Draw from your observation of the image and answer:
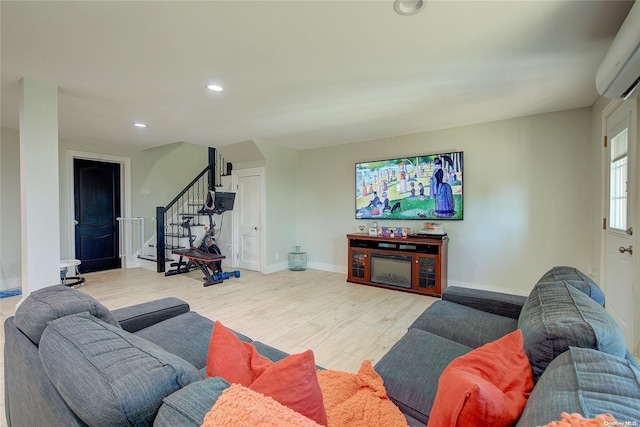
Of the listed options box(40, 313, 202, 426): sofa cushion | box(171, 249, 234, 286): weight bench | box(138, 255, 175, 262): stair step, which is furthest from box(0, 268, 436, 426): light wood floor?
box(40, 313, 202, 426): sofa cushion

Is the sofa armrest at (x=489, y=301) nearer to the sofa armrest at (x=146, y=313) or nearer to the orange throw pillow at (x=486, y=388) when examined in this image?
the orange throw pillow at (x=486, y=388)

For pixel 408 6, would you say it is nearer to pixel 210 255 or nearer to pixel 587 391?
pixel 587 391

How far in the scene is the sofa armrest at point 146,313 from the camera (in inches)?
70.3

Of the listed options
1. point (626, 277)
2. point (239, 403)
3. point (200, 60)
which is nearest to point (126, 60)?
point (200, 60)

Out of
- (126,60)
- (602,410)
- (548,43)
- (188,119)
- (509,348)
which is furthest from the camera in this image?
(188,119)

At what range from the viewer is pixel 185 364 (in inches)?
32.4

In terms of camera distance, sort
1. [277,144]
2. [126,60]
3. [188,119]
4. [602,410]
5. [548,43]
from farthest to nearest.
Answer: [277,144] → [188,119] → [126,60] → [548,43] → [602,410]

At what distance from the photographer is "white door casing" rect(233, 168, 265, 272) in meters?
5.48

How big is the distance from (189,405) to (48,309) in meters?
0.91

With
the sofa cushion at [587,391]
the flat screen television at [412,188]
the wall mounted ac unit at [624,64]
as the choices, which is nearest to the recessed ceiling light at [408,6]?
the wall mounted ac unit at [624,64]

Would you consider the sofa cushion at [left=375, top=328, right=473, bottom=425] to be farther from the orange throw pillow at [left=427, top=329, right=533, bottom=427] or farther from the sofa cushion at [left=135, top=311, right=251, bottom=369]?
the sofa cushion at [left=135, top=311, right=251, bottom=369]

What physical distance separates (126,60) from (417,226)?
161 inches

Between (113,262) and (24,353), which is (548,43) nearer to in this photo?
(24,353)

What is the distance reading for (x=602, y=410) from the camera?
1.93ft
